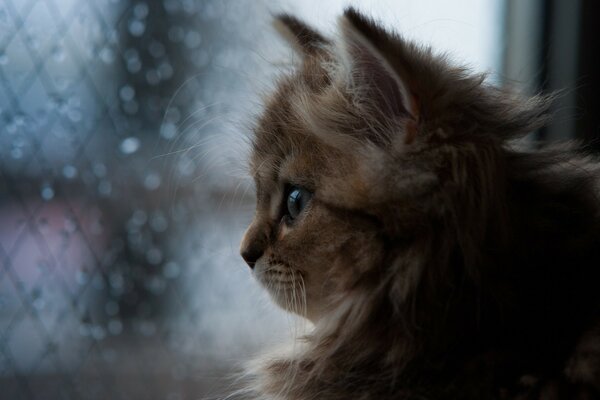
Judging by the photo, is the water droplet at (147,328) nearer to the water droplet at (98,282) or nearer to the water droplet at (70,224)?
the water droplet at (98,282)

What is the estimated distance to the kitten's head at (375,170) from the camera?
94 centimetres

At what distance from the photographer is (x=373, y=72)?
3.23 ft

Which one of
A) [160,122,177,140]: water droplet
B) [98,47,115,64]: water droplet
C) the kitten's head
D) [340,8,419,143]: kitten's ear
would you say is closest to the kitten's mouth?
the kitten's head

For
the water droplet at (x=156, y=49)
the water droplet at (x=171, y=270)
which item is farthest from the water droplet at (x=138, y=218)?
the water droplet at (x=156, y=49)

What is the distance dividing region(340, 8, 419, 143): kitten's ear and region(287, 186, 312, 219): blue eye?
0.19 meters

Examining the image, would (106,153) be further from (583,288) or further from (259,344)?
(583,288)

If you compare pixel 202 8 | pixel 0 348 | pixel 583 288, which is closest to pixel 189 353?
A: pixel 0 348

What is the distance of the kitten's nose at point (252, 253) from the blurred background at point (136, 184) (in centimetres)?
10

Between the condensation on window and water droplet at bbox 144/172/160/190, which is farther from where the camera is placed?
water droplet at bbox 144/172/160/190

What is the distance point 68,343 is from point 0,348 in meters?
0.13

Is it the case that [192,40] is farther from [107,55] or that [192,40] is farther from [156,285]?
[156,285]

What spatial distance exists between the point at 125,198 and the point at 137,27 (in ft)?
1.12

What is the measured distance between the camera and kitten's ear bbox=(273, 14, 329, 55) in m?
1.31

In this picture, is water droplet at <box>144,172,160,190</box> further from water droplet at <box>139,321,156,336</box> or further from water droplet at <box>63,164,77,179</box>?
water droplet at <box>139,321,156,336</box>
